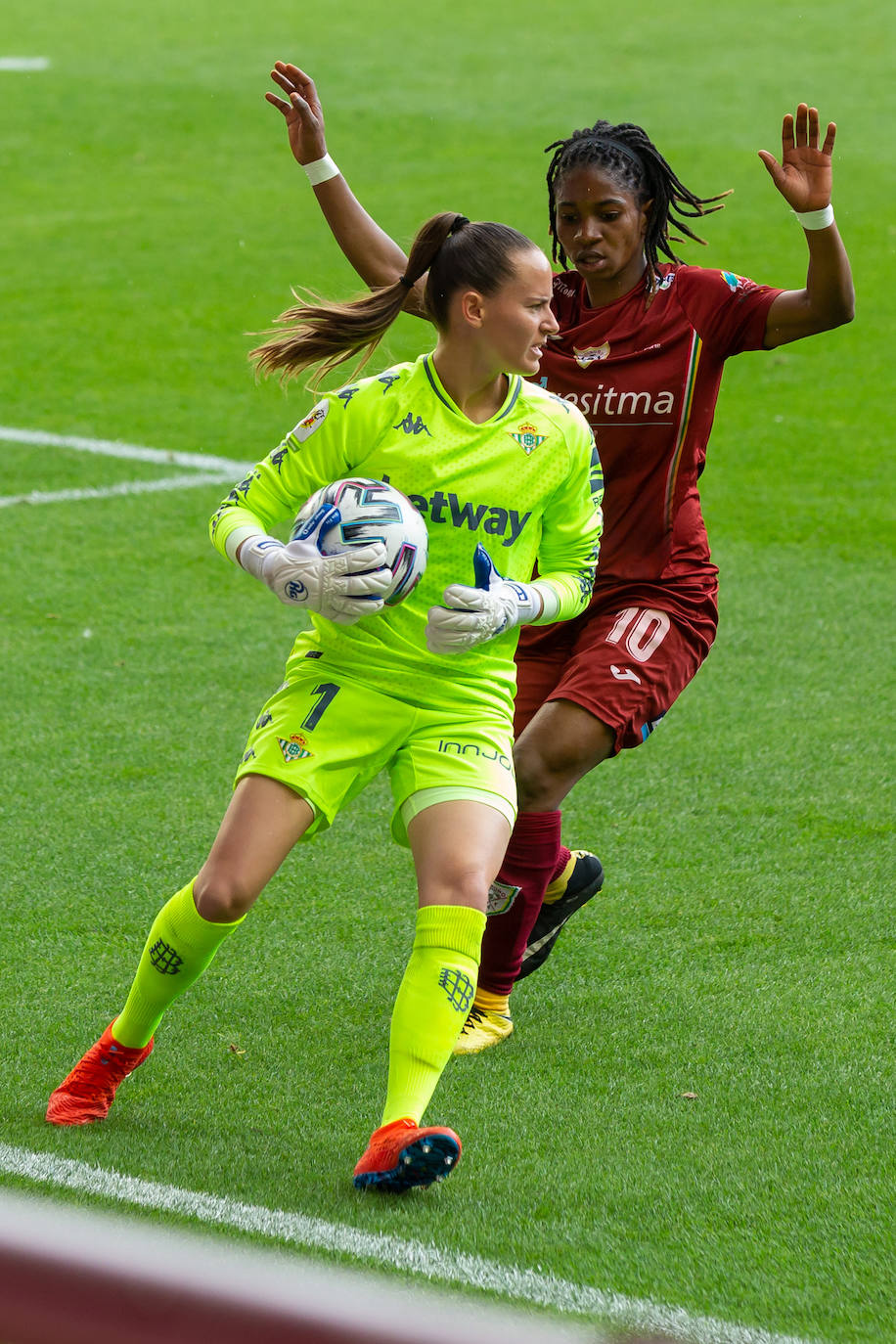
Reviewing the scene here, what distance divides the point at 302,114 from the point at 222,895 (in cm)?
229

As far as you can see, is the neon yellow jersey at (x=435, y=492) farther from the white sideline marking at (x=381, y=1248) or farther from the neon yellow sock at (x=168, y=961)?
the white sideline marking at (x=381, y=1248)

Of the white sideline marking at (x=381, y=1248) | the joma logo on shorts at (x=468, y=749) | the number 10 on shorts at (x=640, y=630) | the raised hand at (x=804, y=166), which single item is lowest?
the white sideline marking at (x=381, y=1248)

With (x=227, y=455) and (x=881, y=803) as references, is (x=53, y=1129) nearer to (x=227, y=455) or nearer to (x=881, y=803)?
(x=881, y=803)

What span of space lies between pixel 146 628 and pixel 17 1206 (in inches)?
285

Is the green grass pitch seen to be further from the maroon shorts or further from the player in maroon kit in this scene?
the maroon shorts

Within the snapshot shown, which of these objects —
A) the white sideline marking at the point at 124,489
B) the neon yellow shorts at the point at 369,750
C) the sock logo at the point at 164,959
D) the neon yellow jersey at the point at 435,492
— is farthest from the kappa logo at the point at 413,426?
the white sideline marking at the point at 124,489

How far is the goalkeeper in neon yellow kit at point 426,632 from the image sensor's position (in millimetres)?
3562

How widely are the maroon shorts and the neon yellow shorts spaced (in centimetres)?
69

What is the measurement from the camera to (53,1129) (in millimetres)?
3816

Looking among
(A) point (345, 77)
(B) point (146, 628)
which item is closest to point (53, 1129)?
(B) point (146, 628)

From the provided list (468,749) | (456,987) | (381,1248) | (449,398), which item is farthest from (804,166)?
(381,1248)

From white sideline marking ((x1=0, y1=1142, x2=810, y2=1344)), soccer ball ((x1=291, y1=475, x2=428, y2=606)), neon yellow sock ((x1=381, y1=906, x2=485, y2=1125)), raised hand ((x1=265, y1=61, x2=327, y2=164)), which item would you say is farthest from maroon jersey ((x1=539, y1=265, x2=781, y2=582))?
white sideline marking ((x1=0, y1=1142, x2=810, y2=1344))

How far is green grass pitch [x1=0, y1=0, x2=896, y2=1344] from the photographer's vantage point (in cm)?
357

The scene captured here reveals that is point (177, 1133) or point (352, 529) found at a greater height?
point (352, 529)
